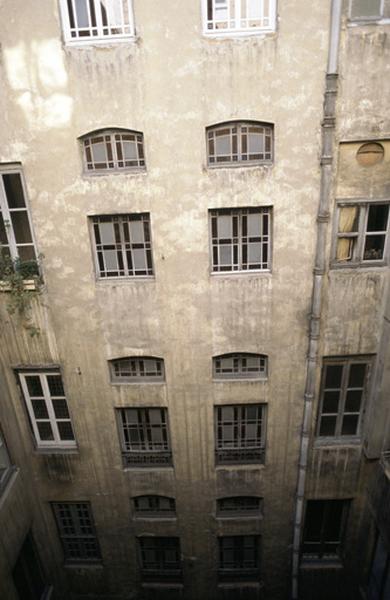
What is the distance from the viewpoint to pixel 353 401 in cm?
1141

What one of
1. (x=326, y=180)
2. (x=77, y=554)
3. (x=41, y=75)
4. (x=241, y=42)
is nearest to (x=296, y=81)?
(x=241, y=42)

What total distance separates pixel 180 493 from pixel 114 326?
588 cm

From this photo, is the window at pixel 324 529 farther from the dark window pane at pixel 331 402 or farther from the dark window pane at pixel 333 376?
the dark window pane at pixel 333 376

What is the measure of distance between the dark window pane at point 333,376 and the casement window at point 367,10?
316 inches

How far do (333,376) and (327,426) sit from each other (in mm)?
1721

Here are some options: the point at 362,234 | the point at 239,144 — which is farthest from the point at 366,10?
the point at 362,234

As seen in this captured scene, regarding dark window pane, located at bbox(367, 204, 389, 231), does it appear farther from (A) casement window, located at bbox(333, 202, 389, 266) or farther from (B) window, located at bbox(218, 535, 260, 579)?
(B) window, located at bbox(218, 535, 260, 579)

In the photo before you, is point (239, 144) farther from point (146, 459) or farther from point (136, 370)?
point (146, 459)

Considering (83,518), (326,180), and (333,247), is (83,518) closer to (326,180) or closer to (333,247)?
(333,247)

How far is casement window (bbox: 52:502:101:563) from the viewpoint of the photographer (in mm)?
12781

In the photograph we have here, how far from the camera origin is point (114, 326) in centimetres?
1035

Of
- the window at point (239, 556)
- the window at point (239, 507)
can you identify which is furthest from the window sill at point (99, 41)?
the window at point (239, 556)

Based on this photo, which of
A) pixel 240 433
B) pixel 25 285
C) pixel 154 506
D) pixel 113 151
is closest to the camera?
pixel 113 151

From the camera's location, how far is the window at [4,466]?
10.9 m
